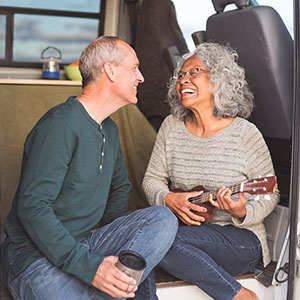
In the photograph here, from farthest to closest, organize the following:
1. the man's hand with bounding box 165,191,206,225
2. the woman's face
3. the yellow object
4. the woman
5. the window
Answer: the window, the yellow object, the woman's face, the man's hand with bounding box 165,191,206,225, the woman

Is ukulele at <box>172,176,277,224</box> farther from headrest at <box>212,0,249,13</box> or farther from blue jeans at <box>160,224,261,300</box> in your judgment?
headrest at <box>212,0,249,13</box>

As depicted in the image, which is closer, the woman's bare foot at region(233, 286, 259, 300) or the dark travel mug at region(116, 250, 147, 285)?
the dark travel mug at region(116, 250, 147, 285)

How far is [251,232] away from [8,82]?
166cm

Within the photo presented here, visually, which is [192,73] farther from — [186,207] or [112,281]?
[112,281]

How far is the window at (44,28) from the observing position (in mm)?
3959

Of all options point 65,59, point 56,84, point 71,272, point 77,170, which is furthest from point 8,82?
point 71,272

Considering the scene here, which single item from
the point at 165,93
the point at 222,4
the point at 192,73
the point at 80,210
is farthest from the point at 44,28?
the point at 80,210

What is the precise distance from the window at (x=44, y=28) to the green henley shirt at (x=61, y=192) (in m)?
2.38

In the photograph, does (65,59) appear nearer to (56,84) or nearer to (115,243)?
(56,84)

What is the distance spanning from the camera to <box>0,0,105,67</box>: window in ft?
13.0

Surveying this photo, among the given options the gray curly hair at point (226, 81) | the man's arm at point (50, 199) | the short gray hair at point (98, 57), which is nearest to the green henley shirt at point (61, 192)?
the man's arm at point (50, 199)

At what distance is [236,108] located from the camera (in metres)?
2.14

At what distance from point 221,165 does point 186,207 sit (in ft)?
0.74

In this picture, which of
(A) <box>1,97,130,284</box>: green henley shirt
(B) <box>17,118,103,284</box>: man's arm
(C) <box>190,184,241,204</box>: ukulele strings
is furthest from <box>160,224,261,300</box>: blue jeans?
(B) <box>17,118,103,284</box>: man's arm
